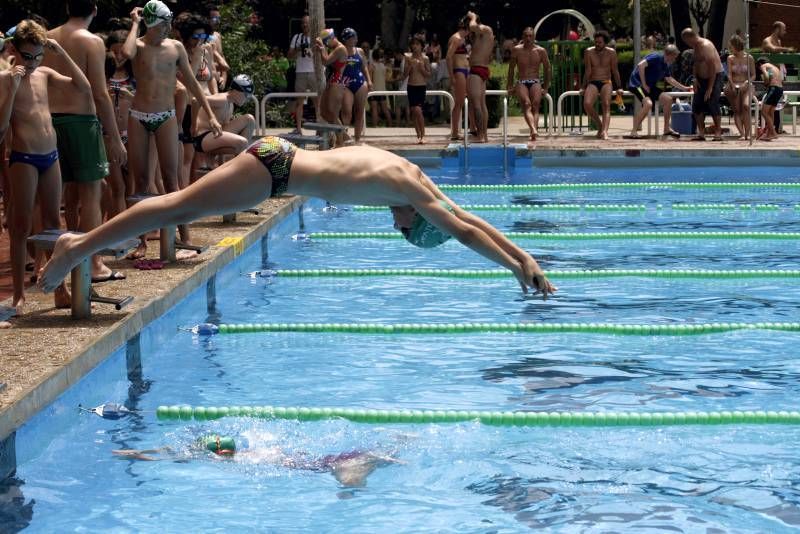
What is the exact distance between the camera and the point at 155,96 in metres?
8.08

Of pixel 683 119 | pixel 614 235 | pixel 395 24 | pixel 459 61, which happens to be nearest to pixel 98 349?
pixel 614 235

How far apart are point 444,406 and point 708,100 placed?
42.8 feet

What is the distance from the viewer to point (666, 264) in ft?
32.4

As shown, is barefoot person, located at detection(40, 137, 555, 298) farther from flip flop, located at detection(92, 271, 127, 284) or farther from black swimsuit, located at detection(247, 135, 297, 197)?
flip flop, located at detection(92, 271, 127, 284)

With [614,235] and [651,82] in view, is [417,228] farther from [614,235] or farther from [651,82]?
[651,82]

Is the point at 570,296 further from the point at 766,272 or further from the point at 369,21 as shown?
the point at 369,21

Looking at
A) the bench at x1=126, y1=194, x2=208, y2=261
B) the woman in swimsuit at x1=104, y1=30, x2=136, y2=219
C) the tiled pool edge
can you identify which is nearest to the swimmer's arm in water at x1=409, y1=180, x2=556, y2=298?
the tiled pool edge

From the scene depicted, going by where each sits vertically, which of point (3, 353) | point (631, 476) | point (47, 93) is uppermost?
point (47, 93)

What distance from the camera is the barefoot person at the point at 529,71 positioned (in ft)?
59.0

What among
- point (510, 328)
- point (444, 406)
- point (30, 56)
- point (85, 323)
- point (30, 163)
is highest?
point (30, 56)

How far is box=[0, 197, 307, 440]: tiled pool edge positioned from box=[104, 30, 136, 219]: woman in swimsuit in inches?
28.4

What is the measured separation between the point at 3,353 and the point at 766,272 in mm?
5583

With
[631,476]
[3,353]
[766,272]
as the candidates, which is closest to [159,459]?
[3,353]

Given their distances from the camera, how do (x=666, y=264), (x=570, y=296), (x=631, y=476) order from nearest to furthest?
(x=631, y=476) → (x=570, y=296) → (x=666, y=264)
